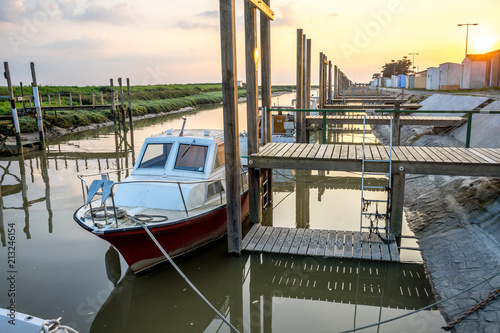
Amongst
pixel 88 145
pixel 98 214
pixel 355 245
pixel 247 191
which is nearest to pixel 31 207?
pixel 98 214

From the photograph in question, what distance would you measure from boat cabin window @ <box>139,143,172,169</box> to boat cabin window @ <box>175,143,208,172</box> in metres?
0.33

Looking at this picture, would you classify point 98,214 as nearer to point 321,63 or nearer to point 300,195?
point 300,195

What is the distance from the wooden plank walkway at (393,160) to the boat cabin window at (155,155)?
186 centimetres

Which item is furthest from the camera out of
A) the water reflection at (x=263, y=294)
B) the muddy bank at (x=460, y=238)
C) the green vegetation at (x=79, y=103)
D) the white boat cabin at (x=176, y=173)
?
the green vegetation at (x=79, y=103)

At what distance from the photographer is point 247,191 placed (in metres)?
10.2

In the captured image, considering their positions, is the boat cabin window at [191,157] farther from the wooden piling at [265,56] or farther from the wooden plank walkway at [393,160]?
the wooden piling at [265,56]

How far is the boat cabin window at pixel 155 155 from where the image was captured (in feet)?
30.1

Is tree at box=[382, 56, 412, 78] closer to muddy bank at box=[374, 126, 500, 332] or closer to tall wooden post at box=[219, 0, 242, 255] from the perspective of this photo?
muddy bank at box=[374, 126, 500, 332]

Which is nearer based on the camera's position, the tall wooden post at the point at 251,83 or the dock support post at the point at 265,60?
the tall wooden post at the point at 251,83

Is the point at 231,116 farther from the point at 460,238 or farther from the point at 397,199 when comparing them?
the point at 460,238

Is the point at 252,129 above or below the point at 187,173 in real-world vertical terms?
above

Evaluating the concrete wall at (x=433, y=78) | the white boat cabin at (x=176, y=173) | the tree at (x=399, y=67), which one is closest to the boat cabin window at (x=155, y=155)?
the white boat cabin at (x=176, y=173)

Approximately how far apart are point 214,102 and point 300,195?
226 feet

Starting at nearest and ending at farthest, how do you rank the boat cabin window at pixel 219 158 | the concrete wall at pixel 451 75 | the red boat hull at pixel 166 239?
the red boat hull at pixel 166 239 → the boat cabin window at pixel 219 158 → the concrete wall at pixel 451 75
